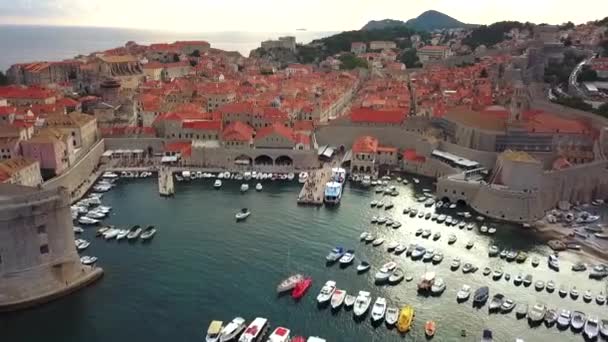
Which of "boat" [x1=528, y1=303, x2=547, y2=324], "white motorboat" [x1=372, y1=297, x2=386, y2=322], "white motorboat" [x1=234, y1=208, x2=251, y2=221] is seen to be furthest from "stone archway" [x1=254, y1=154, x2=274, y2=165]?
"boat" [x1=528, y1=303, x2=547, y2=324]

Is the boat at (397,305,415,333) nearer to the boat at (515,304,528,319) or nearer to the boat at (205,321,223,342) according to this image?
the boat at (515,304,528,319)

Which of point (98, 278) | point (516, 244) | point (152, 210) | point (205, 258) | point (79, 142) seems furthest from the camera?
point (79, 142)

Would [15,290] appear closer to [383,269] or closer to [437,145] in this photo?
[383,269]

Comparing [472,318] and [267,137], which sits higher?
[267,137]

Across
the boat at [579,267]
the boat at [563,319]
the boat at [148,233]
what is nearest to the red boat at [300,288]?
the boat at [148,233]

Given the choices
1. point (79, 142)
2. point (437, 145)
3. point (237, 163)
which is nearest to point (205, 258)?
point (237, 163)

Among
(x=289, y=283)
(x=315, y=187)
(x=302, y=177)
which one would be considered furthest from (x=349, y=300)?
(x=302, y=177)
